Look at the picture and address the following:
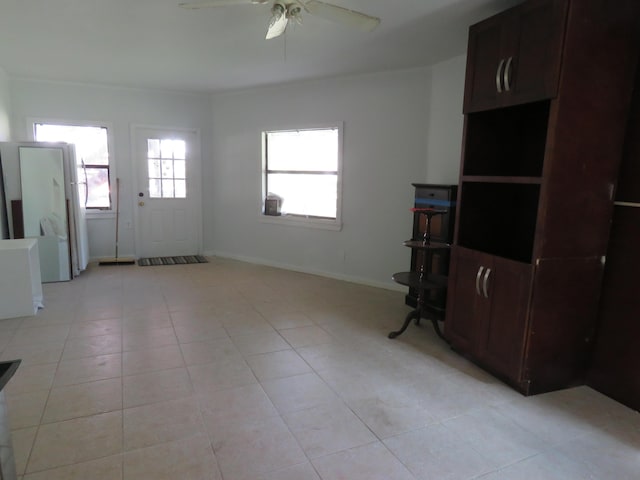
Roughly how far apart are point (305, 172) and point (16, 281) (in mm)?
3431

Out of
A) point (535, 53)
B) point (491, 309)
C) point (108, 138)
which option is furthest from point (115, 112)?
point (491, 309)

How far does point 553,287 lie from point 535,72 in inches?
50.8

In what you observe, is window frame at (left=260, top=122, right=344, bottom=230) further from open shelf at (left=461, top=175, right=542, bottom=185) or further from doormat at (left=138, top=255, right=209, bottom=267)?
open shelf at (left=461, top=175, right=542, bottom=185)

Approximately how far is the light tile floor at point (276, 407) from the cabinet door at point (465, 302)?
16 cm

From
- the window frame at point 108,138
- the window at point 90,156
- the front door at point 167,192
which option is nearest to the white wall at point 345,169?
the front door at point 167,192

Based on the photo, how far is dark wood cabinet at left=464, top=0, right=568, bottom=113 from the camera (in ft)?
7.30

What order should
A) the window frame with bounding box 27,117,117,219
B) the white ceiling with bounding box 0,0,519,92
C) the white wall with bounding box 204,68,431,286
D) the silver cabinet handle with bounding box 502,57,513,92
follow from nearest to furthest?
the silver cabinet handle with bounding box 502,57,513,92
the white ceiling with bounding box 0,0,519,92
the white wall with bounding box 204,68,431,286
the window frame with bounding box 27,117,117,219

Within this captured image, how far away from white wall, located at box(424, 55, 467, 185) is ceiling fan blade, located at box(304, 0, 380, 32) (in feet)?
5.31

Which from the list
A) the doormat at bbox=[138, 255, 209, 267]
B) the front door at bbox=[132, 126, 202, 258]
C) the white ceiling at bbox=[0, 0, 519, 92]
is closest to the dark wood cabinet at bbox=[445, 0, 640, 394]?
the white ceiling at bbox=[0, 0, 519, 92]

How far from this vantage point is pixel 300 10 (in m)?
2.56

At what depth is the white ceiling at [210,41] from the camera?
294 centimetres

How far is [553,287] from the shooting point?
242 cm

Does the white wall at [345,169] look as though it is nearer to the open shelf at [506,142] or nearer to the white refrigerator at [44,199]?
the open shelf at [506,142]

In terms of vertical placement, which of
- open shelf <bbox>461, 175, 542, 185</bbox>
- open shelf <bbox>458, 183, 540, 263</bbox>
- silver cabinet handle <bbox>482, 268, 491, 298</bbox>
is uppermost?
open shelf <bbox>461, 175, 542, 185</bbox>
